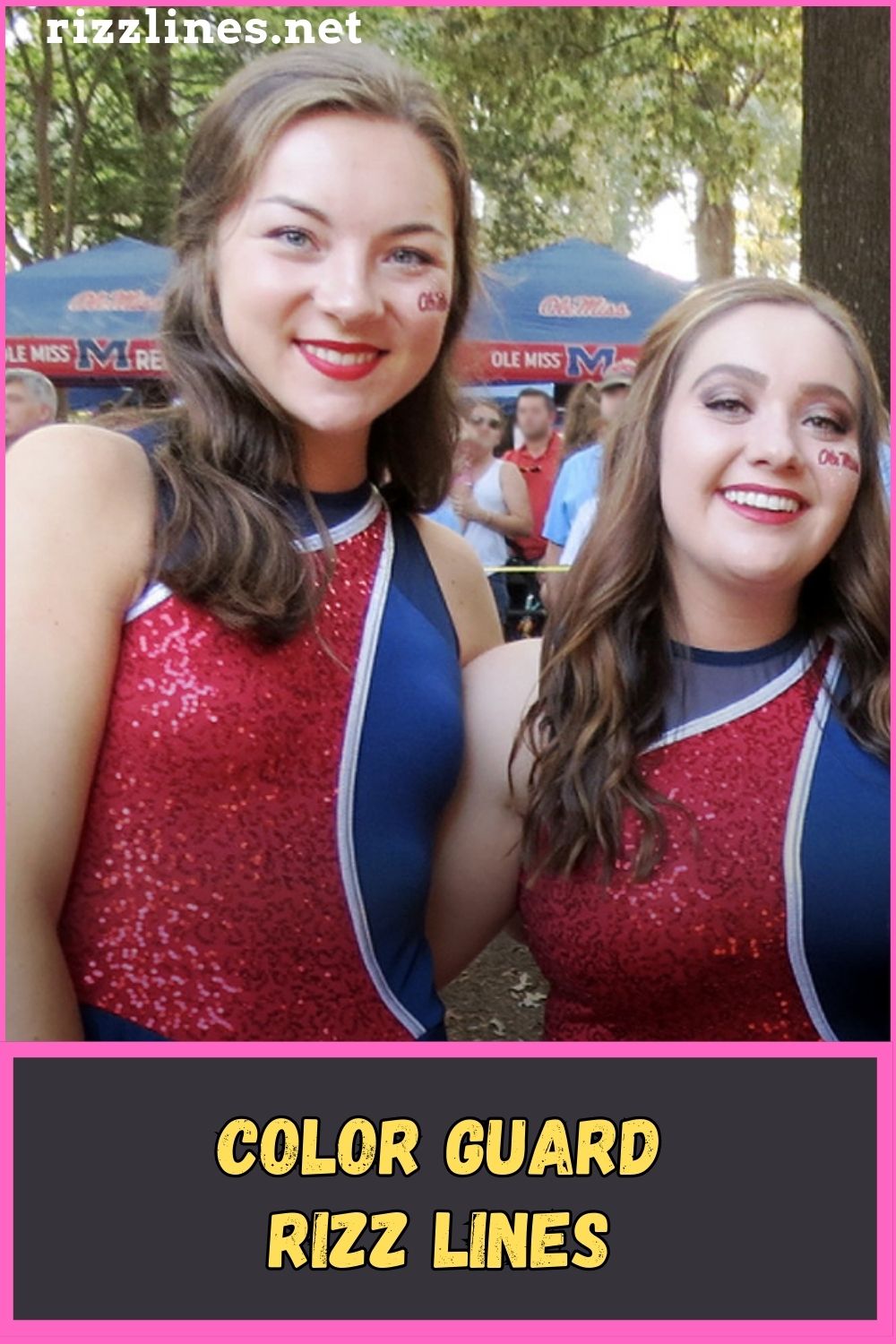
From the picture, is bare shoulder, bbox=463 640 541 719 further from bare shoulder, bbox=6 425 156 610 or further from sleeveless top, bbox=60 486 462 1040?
bare shoulder, bbox=6 425 156 610

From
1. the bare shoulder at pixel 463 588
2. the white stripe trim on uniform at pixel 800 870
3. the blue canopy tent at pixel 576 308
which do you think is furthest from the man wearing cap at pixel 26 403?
the white stripe trim on uniform at pixel 800 870

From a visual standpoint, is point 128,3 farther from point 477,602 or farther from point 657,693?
point 657,693

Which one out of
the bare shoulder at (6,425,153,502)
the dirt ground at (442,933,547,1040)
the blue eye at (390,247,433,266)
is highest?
the blue eye at (390,247,433,266)

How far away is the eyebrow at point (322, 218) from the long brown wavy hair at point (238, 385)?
53 mm

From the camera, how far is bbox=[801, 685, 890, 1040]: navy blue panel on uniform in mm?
1344

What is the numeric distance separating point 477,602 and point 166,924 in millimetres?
579

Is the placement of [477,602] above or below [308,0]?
below

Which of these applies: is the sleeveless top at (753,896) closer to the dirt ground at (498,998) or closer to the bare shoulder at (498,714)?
the bare shoulder at (498,714)

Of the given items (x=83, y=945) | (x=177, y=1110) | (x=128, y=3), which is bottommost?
(x=177, y=1110)

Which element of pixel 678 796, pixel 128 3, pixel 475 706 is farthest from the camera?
pixel 128 3

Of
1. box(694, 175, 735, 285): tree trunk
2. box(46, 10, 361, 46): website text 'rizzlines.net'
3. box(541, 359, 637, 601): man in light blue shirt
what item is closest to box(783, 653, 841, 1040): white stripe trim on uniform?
box(46, 10, 361, 46): website text 'rizzlines.net'

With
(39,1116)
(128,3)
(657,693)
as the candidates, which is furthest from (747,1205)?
(128,3)

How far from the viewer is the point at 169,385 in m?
1.46

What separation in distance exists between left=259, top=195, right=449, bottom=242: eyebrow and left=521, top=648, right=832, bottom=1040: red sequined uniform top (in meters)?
0.63
